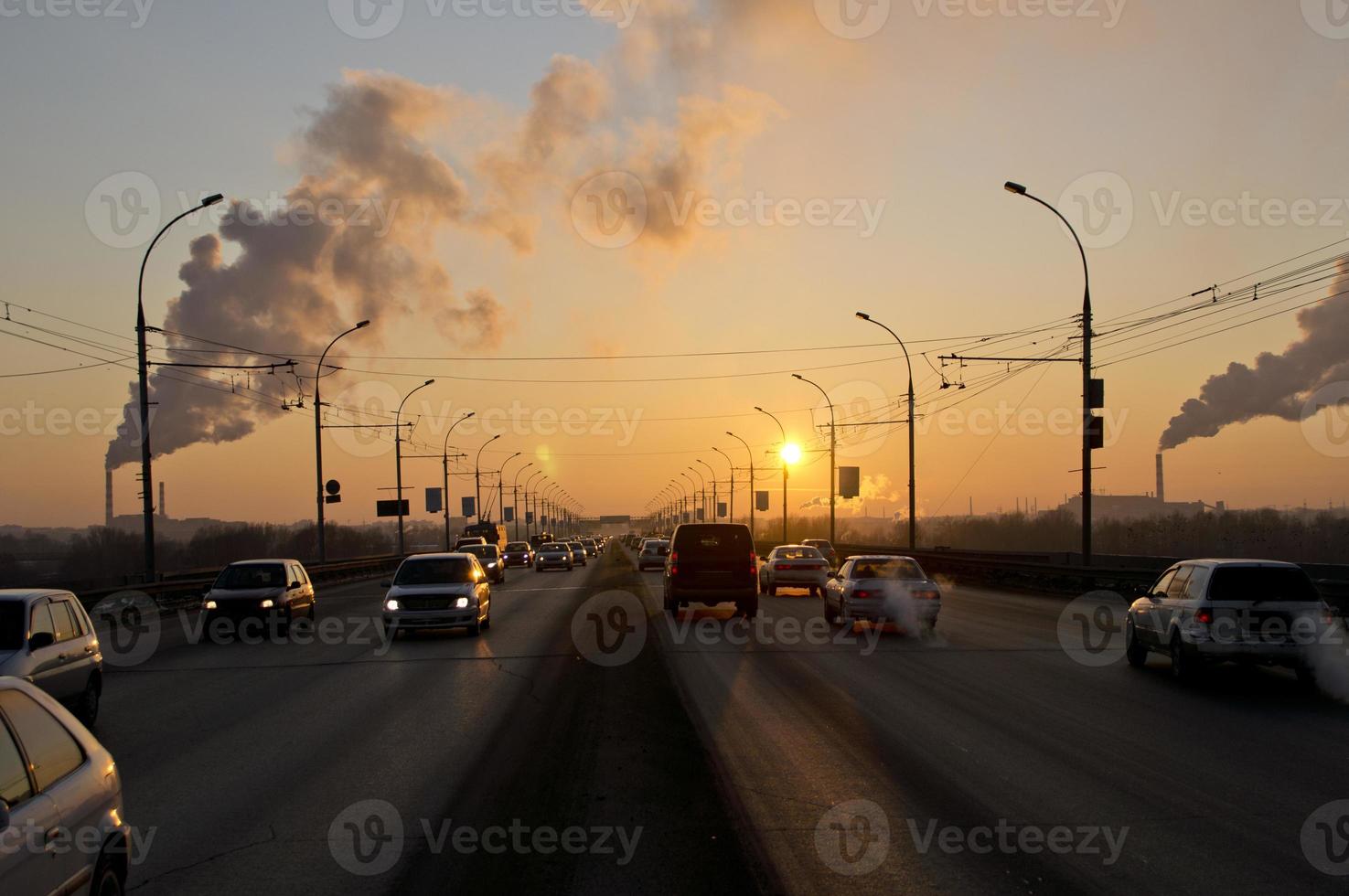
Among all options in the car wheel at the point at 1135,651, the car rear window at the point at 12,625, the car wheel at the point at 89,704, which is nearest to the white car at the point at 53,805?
the car rear window at the point at 12,625

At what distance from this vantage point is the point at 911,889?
20.6 ft

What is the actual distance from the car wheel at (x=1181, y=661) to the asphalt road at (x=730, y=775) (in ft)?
1.13

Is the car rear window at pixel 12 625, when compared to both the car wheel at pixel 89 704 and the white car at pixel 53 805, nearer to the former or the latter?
the car wheel at pixel 89 704

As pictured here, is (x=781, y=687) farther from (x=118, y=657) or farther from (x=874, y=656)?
(x=118, y=657)

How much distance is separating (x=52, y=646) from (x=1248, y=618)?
1426cm

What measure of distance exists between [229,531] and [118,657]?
9189 centimetres

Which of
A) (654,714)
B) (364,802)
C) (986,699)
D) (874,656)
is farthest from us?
(874,656)

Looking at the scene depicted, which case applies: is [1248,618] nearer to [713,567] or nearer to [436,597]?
[713,567]

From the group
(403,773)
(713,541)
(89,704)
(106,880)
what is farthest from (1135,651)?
(106,880)

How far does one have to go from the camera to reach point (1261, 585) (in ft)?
49.2

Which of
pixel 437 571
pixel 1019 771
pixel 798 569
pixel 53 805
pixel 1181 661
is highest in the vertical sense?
pixel 53 805

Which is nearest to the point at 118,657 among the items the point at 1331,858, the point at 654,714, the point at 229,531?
the point at 654,714

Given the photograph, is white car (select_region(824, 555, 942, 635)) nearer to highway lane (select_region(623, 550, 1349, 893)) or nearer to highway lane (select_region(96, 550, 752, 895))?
highway lane (select_region(623, 550, 1349, 893))

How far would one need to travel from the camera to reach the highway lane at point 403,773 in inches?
264
